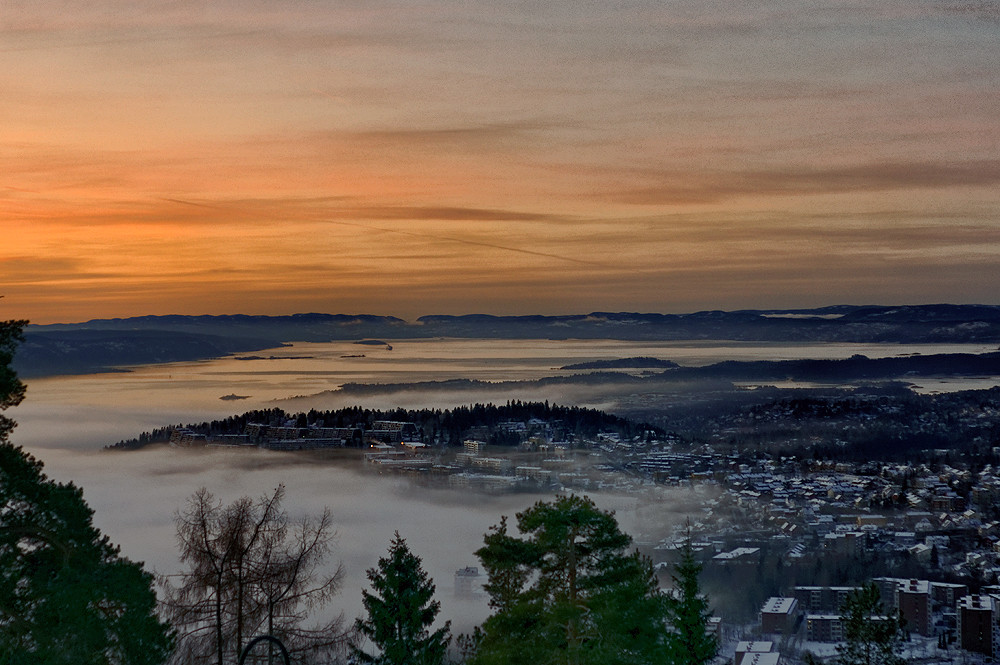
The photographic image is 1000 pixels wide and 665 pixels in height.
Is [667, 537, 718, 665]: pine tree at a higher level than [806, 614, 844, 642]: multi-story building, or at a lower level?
higher

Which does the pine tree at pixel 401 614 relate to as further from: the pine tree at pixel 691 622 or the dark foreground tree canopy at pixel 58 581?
the pine tree at pixel 691 622

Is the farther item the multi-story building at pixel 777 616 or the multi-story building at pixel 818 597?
the multi-story building at pixel 818 597

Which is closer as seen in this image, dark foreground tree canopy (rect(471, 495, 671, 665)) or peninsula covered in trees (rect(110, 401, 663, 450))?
A: dark foreground tree canopy (rect(471, 495, 671, 665))

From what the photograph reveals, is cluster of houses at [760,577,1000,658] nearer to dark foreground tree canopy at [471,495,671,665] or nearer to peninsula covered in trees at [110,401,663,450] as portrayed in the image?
dark foreground tree canopy at [471,495,671,665]

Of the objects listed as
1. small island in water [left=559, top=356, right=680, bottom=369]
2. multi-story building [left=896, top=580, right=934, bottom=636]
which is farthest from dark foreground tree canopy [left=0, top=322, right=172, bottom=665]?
small island in water [left=559, top=356, right=680, bottom=369]

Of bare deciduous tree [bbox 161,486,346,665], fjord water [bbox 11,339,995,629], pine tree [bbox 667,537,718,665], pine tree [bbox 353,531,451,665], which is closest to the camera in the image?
bare deciduous tree [bbox 161,486,346,665]

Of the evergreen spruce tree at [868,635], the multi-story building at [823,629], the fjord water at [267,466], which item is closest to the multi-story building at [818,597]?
the multi-story building at [823,629]

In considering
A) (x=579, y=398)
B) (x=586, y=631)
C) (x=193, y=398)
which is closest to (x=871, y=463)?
(x=579, y=398)
